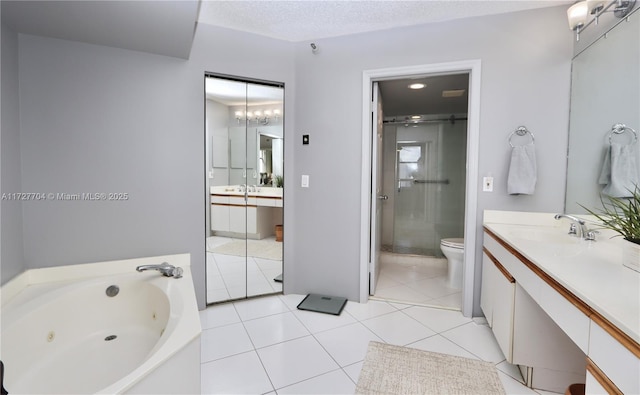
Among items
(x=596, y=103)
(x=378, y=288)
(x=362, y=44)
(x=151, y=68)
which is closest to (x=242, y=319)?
(x=378, y=288)

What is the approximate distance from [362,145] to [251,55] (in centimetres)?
122

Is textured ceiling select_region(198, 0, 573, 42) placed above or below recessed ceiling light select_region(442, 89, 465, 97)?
above

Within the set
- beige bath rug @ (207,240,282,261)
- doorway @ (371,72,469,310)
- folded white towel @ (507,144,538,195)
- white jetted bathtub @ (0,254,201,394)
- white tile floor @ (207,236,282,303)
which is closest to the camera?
white jetted bathtub @ (0,254,201,394)

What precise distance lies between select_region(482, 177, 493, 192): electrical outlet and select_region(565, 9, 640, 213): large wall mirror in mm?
484

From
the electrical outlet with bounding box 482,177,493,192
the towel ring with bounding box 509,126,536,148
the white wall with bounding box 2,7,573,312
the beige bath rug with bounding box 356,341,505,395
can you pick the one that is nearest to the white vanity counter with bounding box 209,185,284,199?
the white wall with bounding box 2,7,573,312

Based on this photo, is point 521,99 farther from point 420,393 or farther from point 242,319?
point 242,319

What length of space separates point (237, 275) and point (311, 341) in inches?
39.4

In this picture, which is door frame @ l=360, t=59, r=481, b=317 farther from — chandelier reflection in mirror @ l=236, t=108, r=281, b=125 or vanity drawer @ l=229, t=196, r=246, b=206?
vanity drawer @ l=229, t=196, r=246, b=206

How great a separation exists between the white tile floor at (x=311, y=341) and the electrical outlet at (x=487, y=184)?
1036 mm

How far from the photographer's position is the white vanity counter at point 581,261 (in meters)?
0.85

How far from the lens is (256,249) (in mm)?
2770

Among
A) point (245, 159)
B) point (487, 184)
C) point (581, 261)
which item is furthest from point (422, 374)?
point (245, 159)

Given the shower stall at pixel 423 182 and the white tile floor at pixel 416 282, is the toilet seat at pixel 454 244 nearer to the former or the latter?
the white tile floor at pixel 416 282

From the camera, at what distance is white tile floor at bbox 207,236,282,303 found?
2.55 metres
